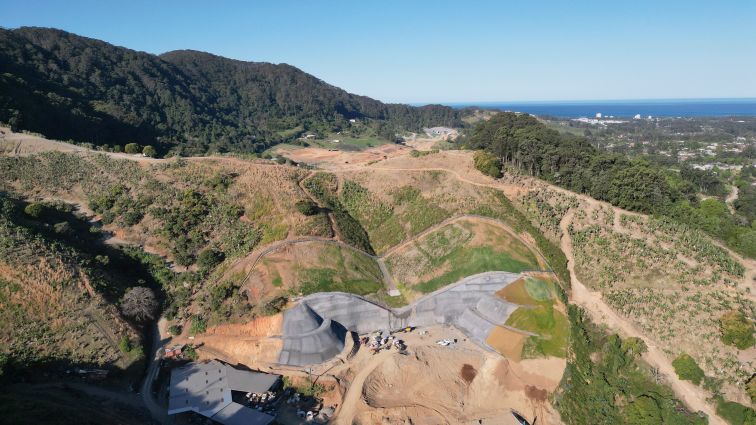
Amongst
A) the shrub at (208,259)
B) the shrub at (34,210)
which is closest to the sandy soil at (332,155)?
the shrub at (208,259)

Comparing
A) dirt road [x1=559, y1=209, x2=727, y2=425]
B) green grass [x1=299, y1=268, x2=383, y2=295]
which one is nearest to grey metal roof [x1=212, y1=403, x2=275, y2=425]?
green grass [x1=299, y1=268, x2=383, y2=295]

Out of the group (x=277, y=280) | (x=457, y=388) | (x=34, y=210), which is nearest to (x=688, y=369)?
(x=457, y=388)

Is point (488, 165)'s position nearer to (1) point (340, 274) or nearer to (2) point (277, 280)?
(1) point (340, 274)

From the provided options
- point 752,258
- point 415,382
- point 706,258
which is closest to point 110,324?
point 415,382

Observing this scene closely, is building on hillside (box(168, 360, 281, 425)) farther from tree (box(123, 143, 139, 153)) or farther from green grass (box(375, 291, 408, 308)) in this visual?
tree (box(123, 143, 139, 153))

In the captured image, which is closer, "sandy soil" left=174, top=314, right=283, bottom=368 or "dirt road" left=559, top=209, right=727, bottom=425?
"dirt road" left=559, top=209, right=727, bottom=425

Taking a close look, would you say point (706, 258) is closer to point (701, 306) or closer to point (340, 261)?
point (701, 306)
